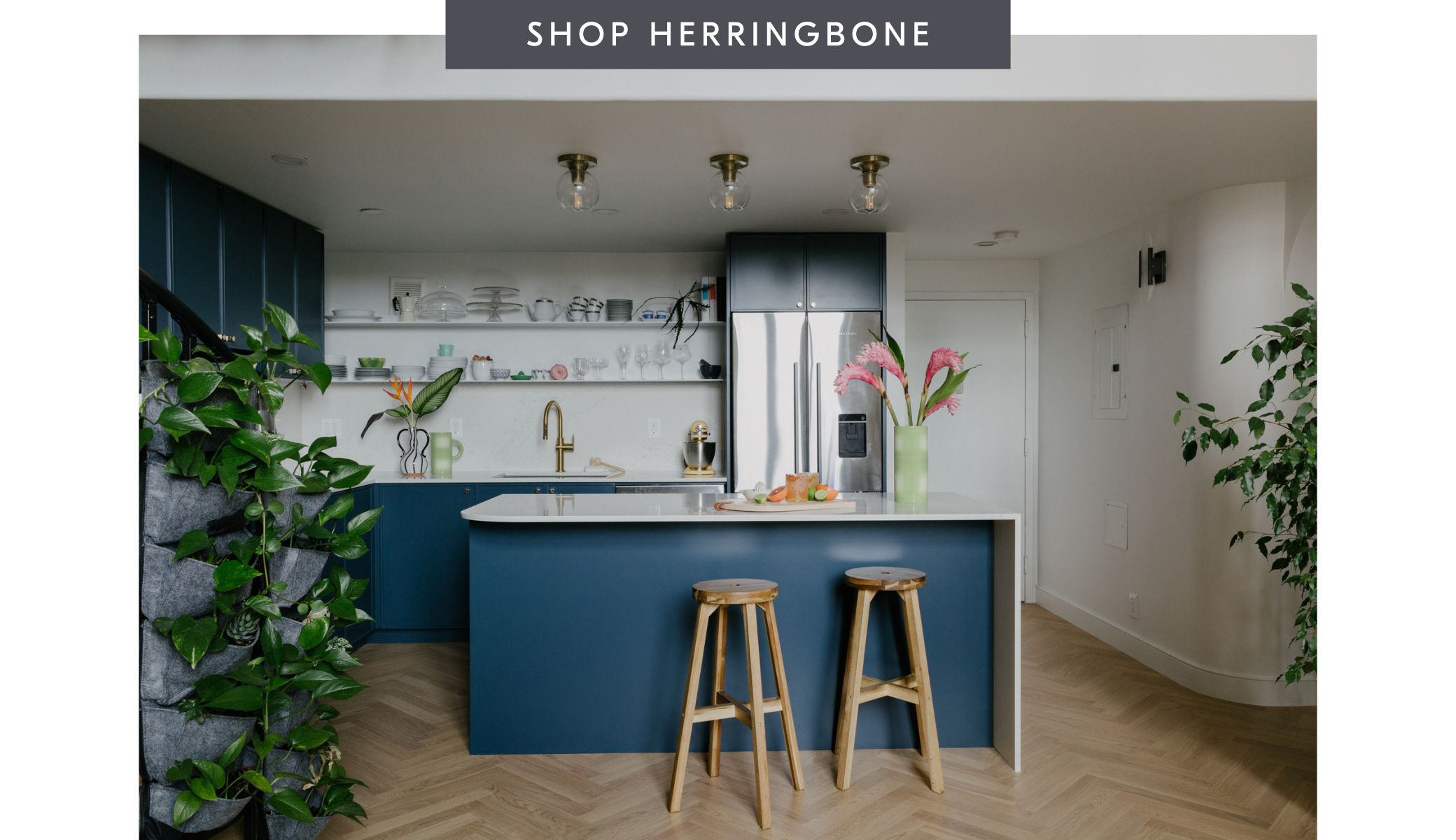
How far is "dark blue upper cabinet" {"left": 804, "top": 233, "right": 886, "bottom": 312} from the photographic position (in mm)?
4555

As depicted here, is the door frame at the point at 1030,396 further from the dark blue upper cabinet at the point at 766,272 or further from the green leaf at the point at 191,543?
the green leaf at the point at 191,543

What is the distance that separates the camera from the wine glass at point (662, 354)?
5012 millimetres

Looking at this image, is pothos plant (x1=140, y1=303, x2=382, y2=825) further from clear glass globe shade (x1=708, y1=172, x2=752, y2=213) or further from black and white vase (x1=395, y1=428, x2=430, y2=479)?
black and white vase (x1=395, y1=428, x2=430, y2=479)

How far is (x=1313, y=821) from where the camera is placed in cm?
242

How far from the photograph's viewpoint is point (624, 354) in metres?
5.02

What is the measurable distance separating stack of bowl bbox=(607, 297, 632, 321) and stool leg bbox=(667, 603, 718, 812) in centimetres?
271

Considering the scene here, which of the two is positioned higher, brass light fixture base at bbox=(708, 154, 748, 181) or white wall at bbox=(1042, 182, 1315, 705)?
brass light fixture base at bbox=(708, 154, 748, 181)

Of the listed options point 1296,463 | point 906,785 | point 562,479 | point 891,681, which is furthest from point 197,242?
point 1296,463

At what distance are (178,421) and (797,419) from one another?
316 centimetres

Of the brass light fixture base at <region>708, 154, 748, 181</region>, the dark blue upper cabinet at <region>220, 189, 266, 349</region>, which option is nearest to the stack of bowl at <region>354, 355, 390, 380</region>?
the dark blue upper cabinet at <region>220, 189, 266, 349</region>

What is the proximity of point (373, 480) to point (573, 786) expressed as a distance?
2418 millimetres

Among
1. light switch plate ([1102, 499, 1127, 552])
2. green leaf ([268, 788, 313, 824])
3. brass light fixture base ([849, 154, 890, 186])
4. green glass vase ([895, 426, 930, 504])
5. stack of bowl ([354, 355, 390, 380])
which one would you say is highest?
brass light fixture base ([849, 154, 890, 186])

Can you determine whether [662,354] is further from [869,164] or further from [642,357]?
[869,164]

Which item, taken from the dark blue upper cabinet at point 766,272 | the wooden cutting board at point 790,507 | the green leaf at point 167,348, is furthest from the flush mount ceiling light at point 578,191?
the dark blue upper cabinet at point 766,272
